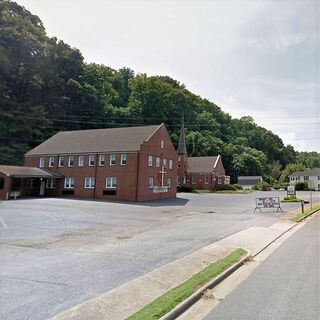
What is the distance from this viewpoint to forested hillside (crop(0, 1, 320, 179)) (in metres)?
64.6

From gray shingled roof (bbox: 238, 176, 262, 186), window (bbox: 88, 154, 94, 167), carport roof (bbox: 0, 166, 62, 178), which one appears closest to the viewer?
carport roof (bbox: 0, 166, 62, 178)

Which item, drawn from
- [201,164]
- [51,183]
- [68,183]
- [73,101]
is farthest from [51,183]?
[201,164]

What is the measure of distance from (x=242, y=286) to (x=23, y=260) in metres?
6.47

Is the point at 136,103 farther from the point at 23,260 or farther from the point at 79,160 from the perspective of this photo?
the point at 23,260

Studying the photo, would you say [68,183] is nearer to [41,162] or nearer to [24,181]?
[24,181]

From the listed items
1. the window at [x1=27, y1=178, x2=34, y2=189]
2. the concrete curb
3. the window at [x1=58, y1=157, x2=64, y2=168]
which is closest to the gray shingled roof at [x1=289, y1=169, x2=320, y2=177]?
the window at [x1=58, y1=157, x2=64, y2=168]

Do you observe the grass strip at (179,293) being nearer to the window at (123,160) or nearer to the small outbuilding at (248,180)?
the window at (123,160)

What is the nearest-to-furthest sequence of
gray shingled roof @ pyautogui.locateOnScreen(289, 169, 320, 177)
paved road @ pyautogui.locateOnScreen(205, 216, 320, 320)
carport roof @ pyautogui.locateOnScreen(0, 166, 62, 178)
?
paved road @ pyautogui.locateOnScreen(205, 216, 320, 320)
carport roof @ pyautogui.locateOnScreen(0, 166, 62, 178)
gray shingled roof @ pyautogui.locateOnScreen(289, 169, 320, 177)

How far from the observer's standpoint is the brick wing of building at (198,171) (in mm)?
74312

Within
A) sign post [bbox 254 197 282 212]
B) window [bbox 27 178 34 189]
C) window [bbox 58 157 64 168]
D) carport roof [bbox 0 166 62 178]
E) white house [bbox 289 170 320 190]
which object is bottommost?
sign post [bbox 254 197 282 212]

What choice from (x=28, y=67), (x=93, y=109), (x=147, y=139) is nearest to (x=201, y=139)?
(x=93, y=109)

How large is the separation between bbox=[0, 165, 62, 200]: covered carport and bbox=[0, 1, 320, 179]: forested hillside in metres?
13.7

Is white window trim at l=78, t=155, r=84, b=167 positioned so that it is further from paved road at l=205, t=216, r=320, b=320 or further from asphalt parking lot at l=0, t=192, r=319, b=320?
paved road at l=205, t=216, r=320, b=320

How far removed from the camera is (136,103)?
311 ft
